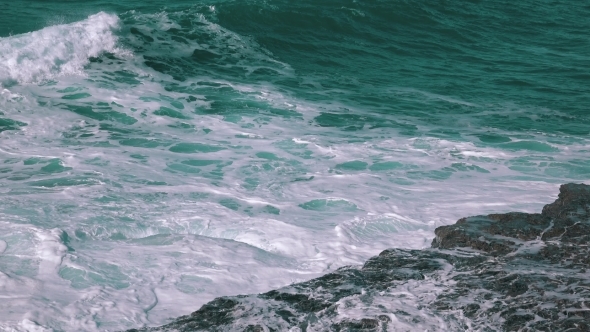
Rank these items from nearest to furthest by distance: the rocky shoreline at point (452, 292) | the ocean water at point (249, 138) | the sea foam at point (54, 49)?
the rocky shoreline at point (452, 292)
the ocean water at point (249, 138)
the sea foam at point (54, 49)

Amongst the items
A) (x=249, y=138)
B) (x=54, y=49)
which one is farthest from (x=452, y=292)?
(x=54, y=49)

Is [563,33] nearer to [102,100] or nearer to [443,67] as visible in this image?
[443,67]

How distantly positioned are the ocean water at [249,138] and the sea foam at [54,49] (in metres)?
0.04

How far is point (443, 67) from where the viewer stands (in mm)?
13500

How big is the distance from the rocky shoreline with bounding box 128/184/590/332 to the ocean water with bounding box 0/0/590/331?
22 cm

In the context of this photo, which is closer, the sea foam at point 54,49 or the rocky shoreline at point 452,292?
the rocky shoreline at point 452,292

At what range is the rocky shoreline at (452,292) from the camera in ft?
14.8

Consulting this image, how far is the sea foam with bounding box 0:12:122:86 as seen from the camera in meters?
10.7

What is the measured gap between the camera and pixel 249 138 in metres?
9.39

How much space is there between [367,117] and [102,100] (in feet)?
12.6

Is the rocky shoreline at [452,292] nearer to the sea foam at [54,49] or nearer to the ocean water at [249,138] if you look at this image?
the ocean water at [249,138]

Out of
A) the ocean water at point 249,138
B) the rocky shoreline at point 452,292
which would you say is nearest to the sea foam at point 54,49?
the ocean water at point 249,138

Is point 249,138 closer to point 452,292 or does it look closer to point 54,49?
point 54,49

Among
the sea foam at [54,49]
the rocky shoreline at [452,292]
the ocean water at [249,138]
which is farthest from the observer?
the sea foam at [54,49]
